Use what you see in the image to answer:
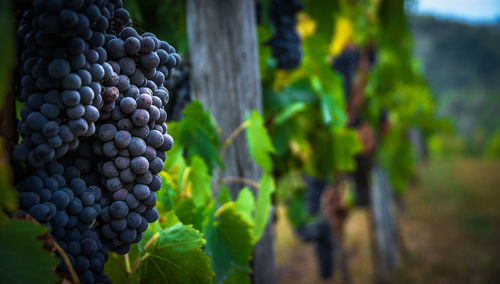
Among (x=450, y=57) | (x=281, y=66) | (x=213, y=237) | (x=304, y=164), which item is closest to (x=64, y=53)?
(x=213, y=237)

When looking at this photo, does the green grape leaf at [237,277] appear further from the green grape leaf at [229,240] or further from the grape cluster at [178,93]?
the grape cluster at [178,93]

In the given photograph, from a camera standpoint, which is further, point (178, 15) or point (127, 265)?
point (178, 15)

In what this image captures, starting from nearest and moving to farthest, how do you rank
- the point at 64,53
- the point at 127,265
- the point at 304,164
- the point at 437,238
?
the point at 64,53, the point at 127,265, the point at 304,164, the point at 437,238

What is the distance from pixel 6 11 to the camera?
348 mm

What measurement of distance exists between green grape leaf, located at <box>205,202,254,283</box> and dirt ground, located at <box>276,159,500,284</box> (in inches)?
197

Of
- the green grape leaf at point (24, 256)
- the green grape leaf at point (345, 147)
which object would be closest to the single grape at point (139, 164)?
the green grape leaf at point (24, 256)

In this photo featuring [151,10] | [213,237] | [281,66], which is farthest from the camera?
[281,66]

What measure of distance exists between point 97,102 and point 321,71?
1.96m

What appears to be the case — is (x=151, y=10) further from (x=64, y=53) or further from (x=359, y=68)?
(x=359, y=68)

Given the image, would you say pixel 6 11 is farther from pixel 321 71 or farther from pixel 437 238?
pixel 437 238

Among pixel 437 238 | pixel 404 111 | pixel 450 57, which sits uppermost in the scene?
pixel 450 57

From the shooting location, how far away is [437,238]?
686cm

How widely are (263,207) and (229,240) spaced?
0.25m

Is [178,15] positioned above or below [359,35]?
below
